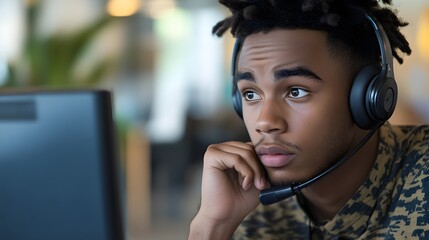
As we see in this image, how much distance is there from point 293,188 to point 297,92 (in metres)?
0.16

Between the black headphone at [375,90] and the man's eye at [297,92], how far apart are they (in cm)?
8

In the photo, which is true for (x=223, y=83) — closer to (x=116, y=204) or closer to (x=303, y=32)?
(x=303, y=32)

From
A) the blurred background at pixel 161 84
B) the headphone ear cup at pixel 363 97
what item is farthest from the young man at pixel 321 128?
the blurred background at pixel 161 84

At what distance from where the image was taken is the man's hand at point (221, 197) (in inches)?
46.8

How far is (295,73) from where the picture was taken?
3.57ft

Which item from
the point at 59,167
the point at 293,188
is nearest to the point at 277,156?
the point at 293,188

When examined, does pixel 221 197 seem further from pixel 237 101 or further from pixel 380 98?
pixel 380 98

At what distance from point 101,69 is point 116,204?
11.5 ft

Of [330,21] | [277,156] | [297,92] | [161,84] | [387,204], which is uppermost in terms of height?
[330,21]

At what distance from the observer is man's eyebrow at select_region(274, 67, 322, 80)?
109cm

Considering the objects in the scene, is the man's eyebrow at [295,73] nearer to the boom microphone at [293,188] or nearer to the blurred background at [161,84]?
the boom microphone at [293,188]

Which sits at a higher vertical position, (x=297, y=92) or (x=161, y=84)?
(x=297, y=92)

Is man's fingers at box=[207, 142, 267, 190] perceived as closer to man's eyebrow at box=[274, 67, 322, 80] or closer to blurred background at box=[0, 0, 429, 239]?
man's eyebrow at box=[274, 67, 322, 80]

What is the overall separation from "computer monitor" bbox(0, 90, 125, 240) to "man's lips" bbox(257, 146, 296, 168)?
42 cm
